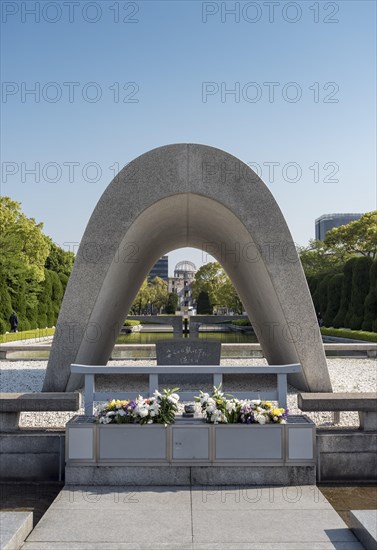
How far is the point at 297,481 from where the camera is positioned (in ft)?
21.7

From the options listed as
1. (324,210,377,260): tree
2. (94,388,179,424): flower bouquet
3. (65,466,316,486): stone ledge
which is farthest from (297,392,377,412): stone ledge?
(324,210,377,260): tree

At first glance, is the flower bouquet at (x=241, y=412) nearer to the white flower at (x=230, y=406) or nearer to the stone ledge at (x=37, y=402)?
the white flower at (x=230, y=406)

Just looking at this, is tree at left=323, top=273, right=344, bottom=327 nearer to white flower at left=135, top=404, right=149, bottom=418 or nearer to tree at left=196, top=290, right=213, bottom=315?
tree at left=196, top=290, right=213, bottom=315

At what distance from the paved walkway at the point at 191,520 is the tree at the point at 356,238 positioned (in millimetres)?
43830

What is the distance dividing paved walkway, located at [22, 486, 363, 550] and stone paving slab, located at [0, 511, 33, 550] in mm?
93

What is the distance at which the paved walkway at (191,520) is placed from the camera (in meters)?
5.00

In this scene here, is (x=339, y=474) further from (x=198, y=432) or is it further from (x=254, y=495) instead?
(x=198, y=432)

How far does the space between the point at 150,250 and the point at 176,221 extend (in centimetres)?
162

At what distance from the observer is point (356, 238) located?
5112 cm

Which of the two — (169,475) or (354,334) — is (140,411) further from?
(354,334)

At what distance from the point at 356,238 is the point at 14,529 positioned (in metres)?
49.3

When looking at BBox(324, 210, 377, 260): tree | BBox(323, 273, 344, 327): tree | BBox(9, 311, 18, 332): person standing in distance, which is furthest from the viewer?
BBox(324, 210, 377, 260): tree

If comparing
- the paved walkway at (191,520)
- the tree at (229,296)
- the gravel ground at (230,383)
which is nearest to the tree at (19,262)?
the gravel ground at (230,383)

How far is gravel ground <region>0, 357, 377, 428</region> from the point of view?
9.11 m
